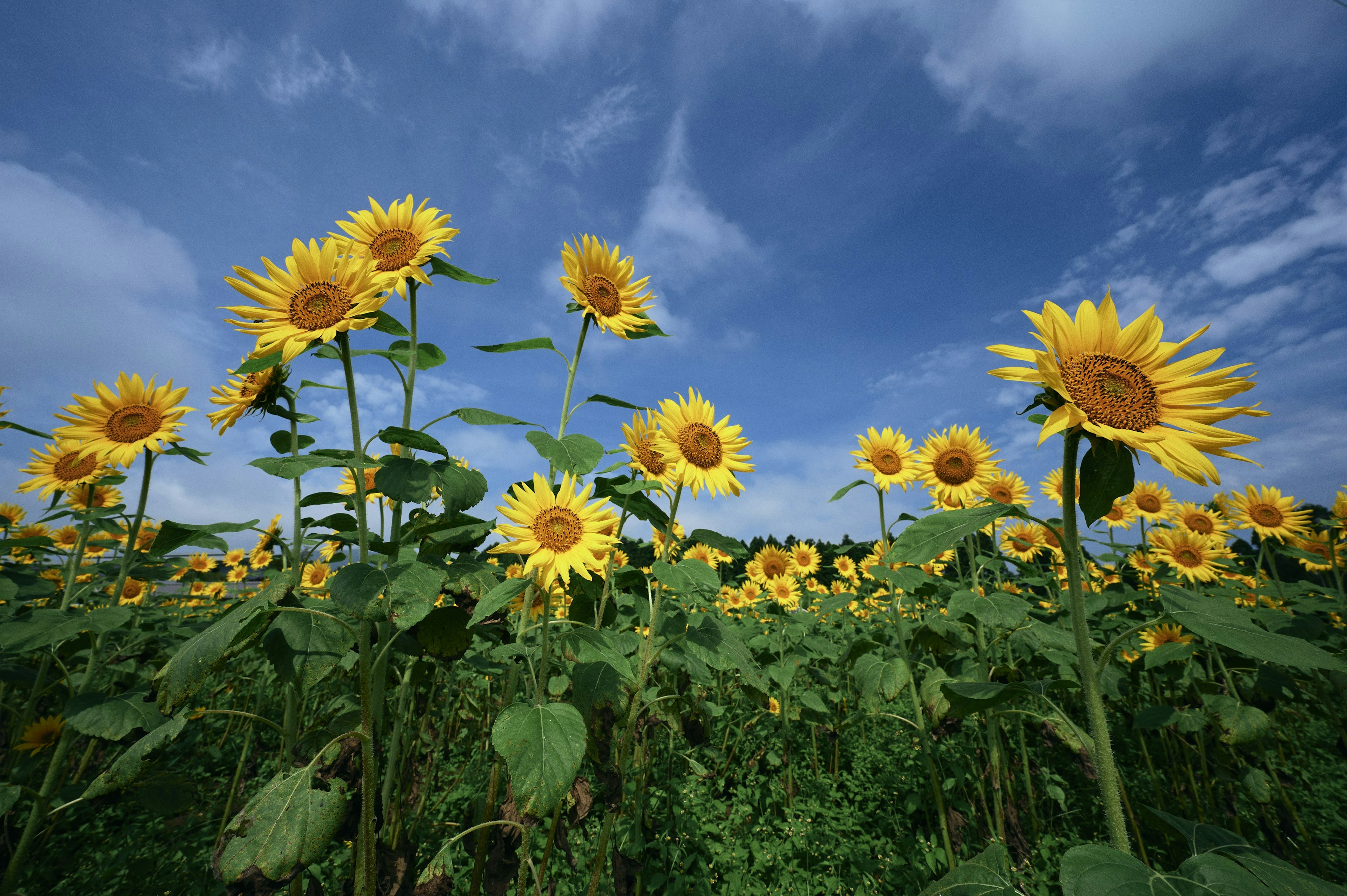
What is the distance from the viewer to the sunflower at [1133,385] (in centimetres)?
138

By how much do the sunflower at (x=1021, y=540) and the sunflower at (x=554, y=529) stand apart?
4508 millimetres

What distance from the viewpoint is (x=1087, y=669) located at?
1424 mm

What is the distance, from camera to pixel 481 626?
2.06 m

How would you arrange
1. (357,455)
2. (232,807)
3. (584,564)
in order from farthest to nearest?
(232,807), (584,564), (357,455)

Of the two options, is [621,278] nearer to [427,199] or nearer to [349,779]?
[427,199]

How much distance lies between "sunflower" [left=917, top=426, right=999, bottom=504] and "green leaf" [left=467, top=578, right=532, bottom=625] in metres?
3.29

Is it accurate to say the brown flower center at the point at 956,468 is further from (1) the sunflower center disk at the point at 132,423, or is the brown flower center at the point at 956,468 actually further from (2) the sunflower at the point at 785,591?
(1) the sunflower center disk at the point at 132,423

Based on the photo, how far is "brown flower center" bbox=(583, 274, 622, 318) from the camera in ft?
8.64

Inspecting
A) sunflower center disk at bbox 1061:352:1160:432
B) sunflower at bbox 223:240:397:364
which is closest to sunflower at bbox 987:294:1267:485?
sunflower center disk at bbox 1061:352:1160:432

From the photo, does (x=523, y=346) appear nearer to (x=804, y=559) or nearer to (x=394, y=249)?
(x=394, y=249)

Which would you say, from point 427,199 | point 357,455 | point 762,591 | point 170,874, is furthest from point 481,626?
point 762,591

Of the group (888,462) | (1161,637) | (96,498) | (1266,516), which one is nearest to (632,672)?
(888,462)

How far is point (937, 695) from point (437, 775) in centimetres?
365

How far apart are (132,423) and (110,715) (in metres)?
1.47
